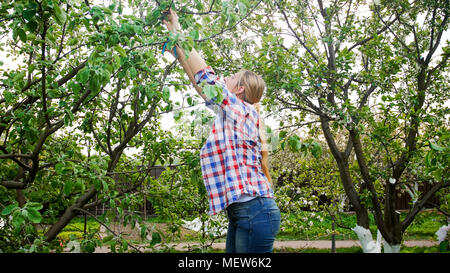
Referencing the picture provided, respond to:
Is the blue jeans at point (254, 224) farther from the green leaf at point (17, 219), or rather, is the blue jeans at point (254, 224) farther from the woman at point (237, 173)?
the green leaf at point (17, 219)

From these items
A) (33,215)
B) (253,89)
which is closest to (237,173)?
(253,89)

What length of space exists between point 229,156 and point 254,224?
357mm

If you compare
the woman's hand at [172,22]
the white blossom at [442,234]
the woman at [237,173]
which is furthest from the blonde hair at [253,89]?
the white blossom at [442,234]

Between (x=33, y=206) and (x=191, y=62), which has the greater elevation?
(x=191, y=62)

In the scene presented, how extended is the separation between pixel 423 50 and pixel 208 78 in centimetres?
603

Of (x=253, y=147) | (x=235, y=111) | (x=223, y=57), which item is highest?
(x=223, y=57)

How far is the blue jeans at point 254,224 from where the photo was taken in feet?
6.24

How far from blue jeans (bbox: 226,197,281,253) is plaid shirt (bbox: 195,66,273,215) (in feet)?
0.18

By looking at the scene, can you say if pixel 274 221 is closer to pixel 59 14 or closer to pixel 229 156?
pixel 229 156

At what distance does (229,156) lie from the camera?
6.43 ft
